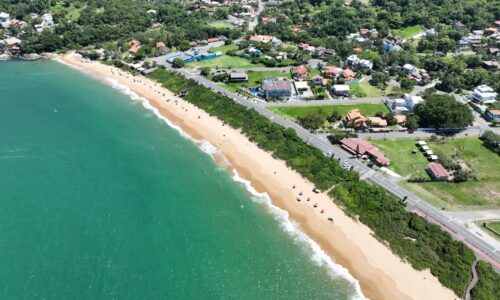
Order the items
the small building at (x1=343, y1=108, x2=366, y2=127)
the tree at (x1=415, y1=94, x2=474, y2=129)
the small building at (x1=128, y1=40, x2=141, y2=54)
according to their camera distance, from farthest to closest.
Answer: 1. the small building at (x1=128, y1=40, x2=141, y2=54)
2. the small building at (x1=343, y1=108, x2=366, y2=127)
3. the tree at (x1=415, y1=94, x2=474, y2=129)

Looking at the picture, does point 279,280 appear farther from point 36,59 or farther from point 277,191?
point 36,59

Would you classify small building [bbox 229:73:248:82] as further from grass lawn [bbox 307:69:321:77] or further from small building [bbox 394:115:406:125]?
small building [bbox 394:115:406:125]

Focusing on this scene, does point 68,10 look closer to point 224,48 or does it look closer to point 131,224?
point 224,48

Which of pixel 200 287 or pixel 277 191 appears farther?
pixel 277 191

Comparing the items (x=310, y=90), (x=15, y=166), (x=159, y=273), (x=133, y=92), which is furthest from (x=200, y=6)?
(x=159, y=273)

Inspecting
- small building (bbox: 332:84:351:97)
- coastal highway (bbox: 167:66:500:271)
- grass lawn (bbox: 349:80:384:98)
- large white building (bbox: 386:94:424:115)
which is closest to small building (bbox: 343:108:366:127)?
coastal highway (bbox: 167:66:500:271)

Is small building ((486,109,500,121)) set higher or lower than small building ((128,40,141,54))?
lower

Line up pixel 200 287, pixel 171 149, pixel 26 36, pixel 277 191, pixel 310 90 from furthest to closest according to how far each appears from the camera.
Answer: pixel 26 36, pixel 310 90, pixel 171 149, pixel 277 191, pixel 200 287

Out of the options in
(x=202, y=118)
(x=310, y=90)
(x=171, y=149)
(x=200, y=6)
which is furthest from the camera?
(x=200, y=6)
